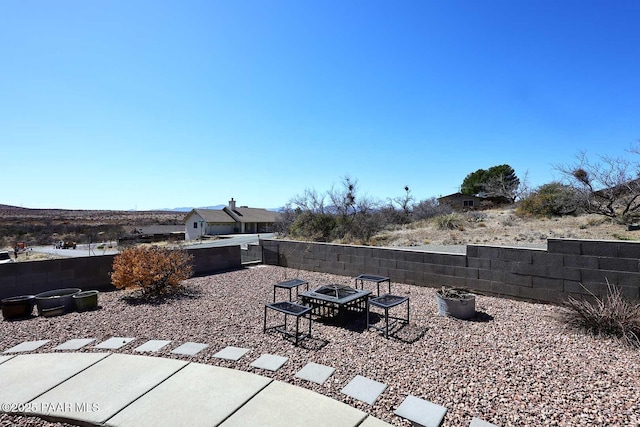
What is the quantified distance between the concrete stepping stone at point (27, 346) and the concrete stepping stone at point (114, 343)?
810mm

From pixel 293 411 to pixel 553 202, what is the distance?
20837mm

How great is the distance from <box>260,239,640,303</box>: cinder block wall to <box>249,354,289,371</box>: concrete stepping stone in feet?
14.9

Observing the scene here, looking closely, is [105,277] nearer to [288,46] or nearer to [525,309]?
[288,46]

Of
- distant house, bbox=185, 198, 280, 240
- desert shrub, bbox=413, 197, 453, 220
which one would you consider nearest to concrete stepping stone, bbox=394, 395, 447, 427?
desert shrub, bbox=413, 197, 453, 220

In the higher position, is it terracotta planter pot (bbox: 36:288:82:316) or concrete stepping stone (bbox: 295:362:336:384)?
terracotta planter pot (bbox: 36:288:82:316)

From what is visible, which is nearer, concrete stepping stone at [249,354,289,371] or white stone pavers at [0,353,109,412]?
white stone pavers at [0,353,109,412]

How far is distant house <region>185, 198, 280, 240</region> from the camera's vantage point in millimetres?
38750

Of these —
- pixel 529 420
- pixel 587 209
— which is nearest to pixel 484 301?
pixel 529 420

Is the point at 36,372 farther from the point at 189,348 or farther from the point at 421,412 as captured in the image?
the point at 421,412

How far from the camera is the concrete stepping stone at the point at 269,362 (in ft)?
11.0

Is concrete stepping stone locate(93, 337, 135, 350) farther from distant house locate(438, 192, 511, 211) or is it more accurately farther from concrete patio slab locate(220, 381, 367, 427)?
distant house locate(438, 192, 511, 211)

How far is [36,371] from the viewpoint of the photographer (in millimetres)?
3332

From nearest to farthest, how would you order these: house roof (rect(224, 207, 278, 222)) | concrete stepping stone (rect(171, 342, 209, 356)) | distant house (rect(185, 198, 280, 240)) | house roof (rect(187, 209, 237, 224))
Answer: concrete stepping stone (rect(171, 342, 209, 356)), house roof (rect(187, 209, 237, 224)), distant house (rect(185, 198, 280, 240)), house roof (rect(224, 207, 278, 222))

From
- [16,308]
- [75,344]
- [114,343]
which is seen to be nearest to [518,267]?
[114,343]
